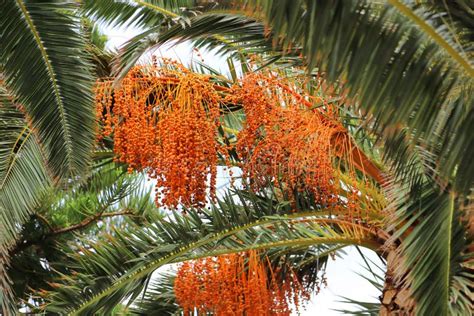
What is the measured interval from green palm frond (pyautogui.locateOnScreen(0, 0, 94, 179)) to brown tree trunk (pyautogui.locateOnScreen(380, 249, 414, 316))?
6.91 feet

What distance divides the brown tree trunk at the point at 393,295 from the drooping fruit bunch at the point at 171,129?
1280 mm

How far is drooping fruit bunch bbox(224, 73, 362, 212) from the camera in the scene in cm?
663

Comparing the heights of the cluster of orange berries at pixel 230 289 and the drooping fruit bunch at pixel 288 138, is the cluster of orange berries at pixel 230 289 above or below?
below

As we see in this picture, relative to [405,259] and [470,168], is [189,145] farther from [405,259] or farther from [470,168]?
[470,168]

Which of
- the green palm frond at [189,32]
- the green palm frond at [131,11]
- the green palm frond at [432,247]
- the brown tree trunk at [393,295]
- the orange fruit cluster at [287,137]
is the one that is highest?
the green palm frond at [131,11]

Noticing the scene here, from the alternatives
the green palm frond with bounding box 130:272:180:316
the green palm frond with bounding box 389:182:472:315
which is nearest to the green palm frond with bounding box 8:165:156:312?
the green palm frond with bounding box 130:272:180:316

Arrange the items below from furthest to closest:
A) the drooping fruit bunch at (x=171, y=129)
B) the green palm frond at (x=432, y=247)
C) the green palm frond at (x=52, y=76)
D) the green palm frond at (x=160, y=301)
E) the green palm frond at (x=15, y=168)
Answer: the green palm frond at (x=160, y=301), the green palm frond at (x=15, y=168), the drooping fruit bunch at (x=171, y=129), the green palm frond at (x=52, y=76), the green palm frond at (x=432, y=247)

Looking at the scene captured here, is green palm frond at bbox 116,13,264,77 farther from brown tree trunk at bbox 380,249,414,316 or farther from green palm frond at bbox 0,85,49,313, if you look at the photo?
green palm frond at bbox 0,85,49,313

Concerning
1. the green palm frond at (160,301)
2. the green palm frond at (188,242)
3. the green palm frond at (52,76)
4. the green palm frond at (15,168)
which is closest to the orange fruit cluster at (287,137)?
the green palm frond at (188,242)

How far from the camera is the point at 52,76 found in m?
6.25

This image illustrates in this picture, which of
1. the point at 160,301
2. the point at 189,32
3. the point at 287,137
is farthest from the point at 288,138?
the point at 160,301

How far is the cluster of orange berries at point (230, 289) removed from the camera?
7254 millimetres

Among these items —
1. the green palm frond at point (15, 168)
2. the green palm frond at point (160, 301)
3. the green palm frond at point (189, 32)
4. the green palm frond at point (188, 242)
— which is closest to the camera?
the green palm frond at point (189, 32)

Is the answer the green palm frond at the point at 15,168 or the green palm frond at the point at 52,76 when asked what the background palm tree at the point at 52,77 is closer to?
the green palm frond at the point at 52,76
